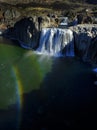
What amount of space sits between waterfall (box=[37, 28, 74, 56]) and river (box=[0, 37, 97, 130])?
2663 millimetres

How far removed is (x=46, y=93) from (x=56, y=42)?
2114 cm

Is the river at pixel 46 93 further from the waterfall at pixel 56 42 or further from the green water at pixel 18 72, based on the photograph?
the waterfall at pixel 56 42

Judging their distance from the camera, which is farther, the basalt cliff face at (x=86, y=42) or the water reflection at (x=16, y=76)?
the basalt cliff face at (x=86, y=42)

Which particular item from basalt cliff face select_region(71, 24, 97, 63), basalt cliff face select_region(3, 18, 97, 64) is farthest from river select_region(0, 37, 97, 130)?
basalt cliff face select_region(3, 18, 97, 64)

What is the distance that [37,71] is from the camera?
157 ft

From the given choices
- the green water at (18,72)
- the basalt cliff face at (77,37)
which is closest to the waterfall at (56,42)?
the basalt cliff face at (77,37)

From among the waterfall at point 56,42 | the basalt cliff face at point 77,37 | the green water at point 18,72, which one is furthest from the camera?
the waterfall at point 56,42

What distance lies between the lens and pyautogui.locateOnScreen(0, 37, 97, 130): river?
3278 centimetres

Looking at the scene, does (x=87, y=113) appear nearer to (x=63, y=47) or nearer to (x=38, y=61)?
(x=38, y=61)

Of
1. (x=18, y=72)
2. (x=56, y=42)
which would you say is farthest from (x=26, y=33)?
(x=18, y=72)

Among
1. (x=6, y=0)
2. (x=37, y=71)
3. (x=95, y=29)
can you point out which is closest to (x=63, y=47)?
(x=95, y=29)

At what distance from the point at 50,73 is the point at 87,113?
45.7 ft

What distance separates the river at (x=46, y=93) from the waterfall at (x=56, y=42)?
8.74 feet

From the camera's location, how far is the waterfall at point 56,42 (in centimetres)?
5741
